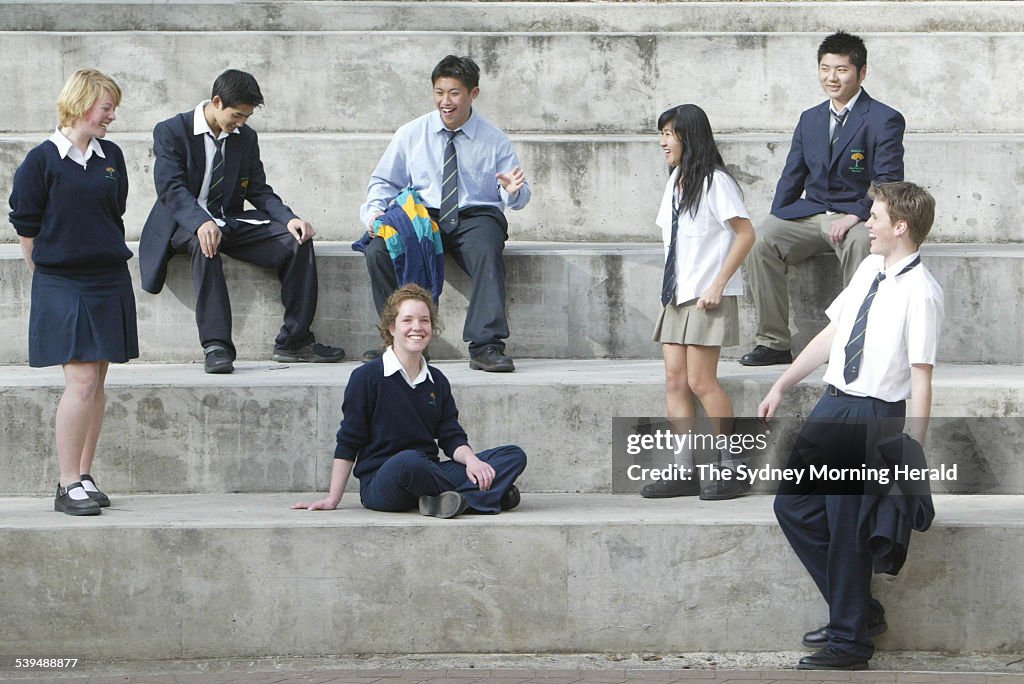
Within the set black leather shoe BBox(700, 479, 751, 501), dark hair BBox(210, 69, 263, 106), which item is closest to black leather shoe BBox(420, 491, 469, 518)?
black leather shoe BBox(700, 479, 751, 501)

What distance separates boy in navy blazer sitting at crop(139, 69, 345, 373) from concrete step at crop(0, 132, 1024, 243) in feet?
3.40

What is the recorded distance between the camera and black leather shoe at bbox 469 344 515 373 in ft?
21.6

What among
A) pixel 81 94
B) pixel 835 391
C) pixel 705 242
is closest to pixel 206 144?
pixel 81 94

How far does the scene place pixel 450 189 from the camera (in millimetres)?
7184

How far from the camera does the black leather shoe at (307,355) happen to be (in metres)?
6.99

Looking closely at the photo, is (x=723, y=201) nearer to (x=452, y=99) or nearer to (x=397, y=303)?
(x=397, y=303)

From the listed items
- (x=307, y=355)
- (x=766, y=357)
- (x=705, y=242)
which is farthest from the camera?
(x=307, y=355)

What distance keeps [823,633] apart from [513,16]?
18.4 ft

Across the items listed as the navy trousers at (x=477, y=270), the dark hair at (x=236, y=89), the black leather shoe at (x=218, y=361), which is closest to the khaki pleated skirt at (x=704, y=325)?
the navy trousers at (x=477, y=270)

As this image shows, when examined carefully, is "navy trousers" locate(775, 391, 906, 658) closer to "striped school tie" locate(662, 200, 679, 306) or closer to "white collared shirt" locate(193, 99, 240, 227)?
"striped school tie" locate(662, 200, 679, 306)

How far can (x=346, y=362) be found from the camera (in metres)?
7.08

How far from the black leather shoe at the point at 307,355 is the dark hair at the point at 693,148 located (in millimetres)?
2049

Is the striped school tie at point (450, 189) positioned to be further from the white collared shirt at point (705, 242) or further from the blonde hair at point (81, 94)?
the blonde hair at point (81, 94)

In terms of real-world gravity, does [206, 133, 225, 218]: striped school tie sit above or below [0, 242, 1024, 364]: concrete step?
above
